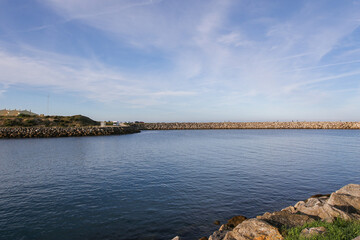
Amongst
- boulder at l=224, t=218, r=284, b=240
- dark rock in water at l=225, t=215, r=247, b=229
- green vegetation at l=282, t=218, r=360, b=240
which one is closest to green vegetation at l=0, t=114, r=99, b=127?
dark rock in water at l=225, t=215, r=247, b=229

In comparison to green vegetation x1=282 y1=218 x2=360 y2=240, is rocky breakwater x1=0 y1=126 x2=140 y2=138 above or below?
above

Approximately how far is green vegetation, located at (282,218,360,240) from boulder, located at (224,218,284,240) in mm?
382

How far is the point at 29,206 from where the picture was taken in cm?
1378

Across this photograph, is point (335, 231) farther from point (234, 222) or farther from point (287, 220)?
point (234, 222)

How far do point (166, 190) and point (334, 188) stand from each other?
14.0 metres

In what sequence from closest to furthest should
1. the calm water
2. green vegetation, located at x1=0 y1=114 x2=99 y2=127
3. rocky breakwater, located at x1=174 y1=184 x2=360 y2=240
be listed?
rocky breakwater, located at x1=174 y1=184 x2=360 y2=240
the calm water
green vegetation, located at x1=0 y1=114 x2=99 y2=127

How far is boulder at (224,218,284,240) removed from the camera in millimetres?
7543

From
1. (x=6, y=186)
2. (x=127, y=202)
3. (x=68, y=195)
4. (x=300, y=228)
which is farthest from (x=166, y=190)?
(x=6, y=186)

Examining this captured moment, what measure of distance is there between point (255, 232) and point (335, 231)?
2598 millimetres

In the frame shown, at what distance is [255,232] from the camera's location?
7.92 metres

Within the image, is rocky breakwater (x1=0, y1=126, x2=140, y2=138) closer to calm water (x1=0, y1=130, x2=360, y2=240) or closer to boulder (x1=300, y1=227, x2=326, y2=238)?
calm water (x1=0, y1=130, x2=360, y2=240)

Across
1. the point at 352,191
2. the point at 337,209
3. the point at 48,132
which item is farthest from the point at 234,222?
the point at 48,132

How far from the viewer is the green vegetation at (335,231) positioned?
Answer: 22.1 ft

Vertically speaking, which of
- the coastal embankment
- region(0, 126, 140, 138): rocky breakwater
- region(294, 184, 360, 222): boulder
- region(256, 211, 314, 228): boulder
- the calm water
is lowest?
the calm water
